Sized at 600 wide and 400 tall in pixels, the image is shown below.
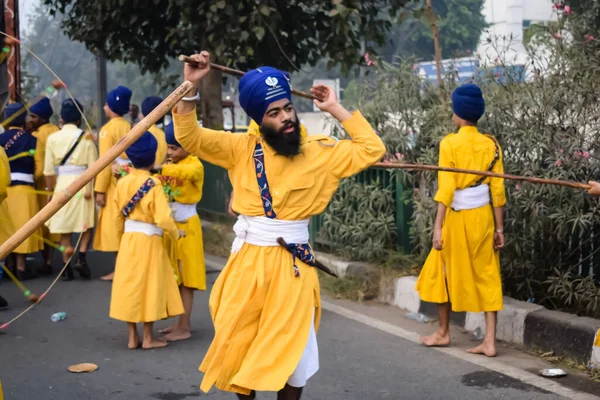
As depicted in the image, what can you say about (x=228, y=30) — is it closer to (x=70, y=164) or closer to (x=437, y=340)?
(x=70, y=164)

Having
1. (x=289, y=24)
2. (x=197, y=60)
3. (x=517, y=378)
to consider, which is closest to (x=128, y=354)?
(x=517, y=378)

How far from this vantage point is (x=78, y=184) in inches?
147

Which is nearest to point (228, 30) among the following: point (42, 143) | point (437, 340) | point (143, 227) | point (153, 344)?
point (42, 143)

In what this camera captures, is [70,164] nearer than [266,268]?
No

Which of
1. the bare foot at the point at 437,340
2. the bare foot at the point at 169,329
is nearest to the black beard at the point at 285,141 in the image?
Answer: the bare foot at the point at 437,340

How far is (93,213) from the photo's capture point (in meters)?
10.3

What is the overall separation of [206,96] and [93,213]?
4.15m

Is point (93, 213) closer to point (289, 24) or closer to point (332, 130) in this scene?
point (332, 130)

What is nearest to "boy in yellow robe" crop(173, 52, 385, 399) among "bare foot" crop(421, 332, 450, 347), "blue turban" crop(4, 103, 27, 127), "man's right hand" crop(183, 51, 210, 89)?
"man's right hand" crop(183, 51, 210, 89)

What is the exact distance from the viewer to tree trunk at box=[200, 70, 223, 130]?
45.8ft

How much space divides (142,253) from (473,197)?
239cm

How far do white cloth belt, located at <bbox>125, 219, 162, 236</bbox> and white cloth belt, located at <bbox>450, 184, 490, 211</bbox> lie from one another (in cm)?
218

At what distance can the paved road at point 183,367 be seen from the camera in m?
5.95

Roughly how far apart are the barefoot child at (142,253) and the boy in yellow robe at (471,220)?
1.94 metres
